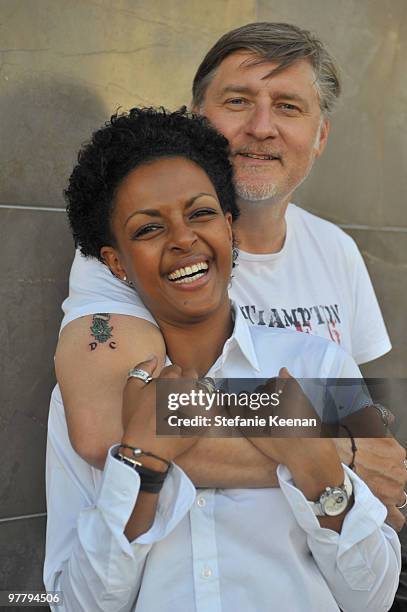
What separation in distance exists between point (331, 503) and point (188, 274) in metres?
0.59

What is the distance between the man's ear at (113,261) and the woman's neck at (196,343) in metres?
0.16

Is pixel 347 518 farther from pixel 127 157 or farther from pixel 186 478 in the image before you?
pixel 127 157

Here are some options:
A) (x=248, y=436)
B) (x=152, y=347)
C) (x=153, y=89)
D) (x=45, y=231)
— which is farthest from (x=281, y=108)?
(x=248, y=436)

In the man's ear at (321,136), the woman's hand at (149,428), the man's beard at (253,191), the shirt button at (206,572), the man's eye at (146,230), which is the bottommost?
the shirt button at (206,572)

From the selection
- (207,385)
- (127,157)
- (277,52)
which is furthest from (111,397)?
(277,52)

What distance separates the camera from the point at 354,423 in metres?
1.94

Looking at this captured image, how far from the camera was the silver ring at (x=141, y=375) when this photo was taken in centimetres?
173

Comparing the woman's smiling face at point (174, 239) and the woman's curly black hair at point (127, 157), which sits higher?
the woman's curly black hair at point (127, 157)

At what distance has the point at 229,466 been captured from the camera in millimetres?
1746

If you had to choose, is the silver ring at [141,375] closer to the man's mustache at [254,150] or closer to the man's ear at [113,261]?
the man's ear at [113,261]

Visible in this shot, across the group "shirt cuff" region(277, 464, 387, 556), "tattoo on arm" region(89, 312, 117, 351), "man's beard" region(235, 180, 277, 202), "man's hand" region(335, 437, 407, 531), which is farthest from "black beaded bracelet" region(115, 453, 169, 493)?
"man's beard" region(235, 180, 277, 202)

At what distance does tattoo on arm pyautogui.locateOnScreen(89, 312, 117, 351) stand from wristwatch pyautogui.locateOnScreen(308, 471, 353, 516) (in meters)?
0.58

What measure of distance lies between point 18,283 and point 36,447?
567 mm

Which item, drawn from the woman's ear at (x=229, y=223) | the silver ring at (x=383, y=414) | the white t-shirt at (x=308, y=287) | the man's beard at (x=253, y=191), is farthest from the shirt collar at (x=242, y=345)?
the man's beard at (x=253, y=191)
